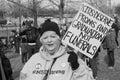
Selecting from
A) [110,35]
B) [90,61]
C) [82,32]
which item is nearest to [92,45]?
[82,32]

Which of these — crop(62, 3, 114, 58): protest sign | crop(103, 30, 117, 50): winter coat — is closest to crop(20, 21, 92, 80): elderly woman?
crop(62, 3, 114, 58): protest sign

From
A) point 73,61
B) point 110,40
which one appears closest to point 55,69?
point 73,61

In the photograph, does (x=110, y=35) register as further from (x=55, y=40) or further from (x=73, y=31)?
(x=55, y=40)

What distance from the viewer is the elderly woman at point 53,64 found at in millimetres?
2359

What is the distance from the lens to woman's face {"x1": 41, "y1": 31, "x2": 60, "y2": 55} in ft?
8.04

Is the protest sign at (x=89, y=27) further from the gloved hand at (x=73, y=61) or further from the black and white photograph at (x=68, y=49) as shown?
the gloved hand at (x=73, y=61)

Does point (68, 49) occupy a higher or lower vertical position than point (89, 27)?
lower

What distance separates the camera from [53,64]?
7.99 feet

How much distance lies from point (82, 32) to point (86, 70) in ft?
6.02

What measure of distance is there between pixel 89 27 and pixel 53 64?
201cm

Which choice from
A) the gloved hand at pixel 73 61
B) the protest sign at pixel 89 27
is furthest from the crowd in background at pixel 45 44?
the protest sign at pixel 89 27

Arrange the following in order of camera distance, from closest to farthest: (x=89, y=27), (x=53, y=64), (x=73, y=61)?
(x=73, y=61) → (x=53, y=64) → (x=89, y=27)

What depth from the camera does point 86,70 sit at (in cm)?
240

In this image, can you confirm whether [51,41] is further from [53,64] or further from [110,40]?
[110,40]
